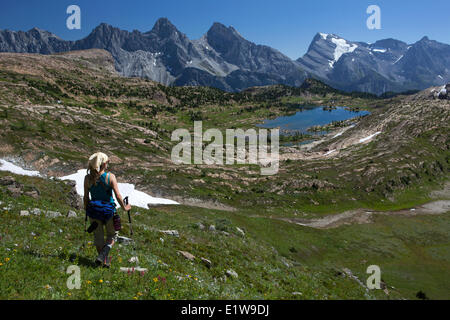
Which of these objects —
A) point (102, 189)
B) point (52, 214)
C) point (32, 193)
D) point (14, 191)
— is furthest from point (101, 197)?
point (32, 193)

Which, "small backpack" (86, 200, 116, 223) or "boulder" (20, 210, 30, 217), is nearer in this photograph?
"small backpack" (86, 200, 116, 223)

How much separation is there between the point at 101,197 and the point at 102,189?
383 mm

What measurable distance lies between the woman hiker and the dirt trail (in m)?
50.5

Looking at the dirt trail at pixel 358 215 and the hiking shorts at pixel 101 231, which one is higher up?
the hiking shorts at pixel 101 231

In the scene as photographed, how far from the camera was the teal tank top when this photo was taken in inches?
420

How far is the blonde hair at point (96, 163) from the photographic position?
10.5m

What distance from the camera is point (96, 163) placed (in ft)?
34.4

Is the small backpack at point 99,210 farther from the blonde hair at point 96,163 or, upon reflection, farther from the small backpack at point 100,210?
the blonde hair at point 96,163

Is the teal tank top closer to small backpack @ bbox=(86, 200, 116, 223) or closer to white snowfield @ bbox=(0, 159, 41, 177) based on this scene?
small backpack @ bbox=(86, 200, 116, 223)

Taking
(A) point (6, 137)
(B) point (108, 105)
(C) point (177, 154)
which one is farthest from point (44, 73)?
(A) point (6, 137)

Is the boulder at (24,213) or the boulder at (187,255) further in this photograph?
the boulder at (187,255)

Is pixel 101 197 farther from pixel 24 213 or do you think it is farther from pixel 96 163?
pixel 24 213

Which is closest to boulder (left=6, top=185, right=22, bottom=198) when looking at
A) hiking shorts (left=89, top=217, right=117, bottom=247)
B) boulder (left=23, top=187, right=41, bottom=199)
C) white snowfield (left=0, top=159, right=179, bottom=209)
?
boulder (left=23, top=187, right=41, bottom=199)

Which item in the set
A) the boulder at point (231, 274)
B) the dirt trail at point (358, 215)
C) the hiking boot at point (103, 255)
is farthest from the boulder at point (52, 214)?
the dirt trail at point (358, 215)
